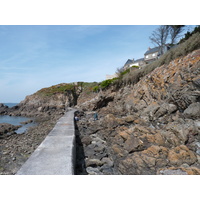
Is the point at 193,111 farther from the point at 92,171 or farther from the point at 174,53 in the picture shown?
the point at 174,53

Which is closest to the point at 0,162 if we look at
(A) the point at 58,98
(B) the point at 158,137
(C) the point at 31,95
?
(B) the point at 158,137

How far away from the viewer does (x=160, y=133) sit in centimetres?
668

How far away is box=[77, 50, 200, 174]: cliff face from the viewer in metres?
4.85

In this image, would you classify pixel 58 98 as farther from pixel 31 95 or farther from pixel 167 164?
pixel 167 164

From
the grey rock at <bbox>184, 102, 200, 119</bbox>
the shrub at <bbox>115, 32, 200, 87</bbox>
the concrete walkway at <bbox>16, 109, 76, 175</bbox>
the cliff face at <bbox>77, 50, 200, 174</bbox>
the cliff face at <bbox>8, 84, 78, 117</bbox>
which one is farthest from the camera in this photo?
the cliff face at <bbox>8, 84, 78, 117</bbox>

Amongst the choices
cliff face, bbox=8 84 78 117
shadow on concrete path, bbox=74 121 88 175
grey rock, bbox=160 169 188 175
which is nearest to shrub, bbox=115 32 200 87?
grey rock, bbox=160 169 188 175

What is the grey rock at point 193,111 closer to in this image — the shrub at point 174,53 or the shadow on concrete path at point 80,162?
the shrub at point 174,53

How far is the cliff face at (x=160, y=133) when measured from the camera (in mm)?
4848

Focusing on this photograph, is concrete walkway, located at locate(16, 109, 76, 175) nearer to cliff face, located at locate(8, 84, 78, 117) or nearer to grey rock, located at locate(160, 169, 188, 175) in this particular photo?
grey rock, located at locate(160, 169, 188, 175)

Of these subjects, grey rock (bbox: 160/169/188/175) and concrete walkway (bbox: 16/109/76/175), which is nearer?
concrete walkway (bbox: 16/109/76/175)

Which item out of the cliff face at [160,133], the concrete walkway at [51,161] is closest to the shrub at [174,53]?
the cliff face at [160,133]

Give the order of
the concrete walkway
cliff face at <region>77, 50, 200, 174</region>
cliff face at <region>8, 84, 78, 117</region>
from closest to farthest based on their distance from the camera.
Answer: the concrete walkway < cliff face at <region>77, 50, 200, 174</region> < cliff face at <region>8, 84, 78, 117</region>

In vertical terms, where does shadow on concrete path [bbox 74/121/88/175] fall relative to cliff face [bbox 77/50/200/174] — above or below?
below

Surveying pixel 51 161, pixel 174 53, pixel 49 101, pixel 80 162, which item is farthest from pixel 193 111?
pixel 49 101
